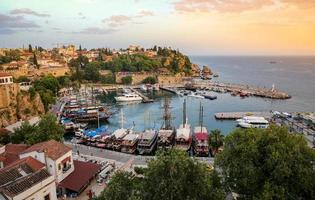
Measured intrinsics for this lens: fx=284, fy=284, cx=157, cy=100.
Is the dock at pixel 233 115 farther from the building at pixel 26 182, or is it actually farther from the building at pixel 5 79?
the building at pixel 26 182

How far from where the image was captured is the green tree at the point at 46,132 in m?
27.8

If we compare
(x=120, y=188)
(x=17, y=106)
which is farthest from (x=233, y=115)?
(x=120, y=188)

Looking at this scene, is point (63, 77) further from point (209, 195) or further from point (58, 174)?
point (209, 195)

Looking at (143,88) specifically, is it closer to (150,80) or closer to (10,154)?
(150,80)

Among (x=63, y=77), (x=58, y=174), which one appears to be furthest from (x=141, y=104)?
(x=58, y=174)

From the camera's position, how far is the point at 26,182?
1711 cm

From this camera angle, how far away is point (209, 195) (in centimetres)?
1492

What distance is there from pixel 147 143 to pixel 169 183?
2230cm

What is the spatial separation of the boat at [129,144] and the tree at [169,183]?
2145 cm

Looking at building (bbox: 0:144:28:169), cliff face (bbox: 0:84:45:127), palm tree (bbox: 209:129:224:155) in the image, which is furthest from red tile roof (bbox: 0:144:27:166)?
palm tree (bbox: 209:129:224:155)

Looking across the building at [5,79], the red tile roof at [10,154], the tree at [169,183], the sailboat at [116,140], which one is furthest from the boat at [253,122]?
the building at [5,79]

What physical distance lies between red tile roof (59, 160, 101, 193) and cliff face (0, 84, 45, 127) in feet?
79.4

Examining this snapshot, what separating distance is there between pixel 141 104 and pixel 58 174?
48398 mm

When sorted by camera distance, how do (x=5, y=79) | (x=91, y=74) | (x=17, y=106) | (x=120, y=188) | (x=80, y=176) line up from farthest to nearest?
1. (x=91, y=74)
2. (x=17, y=106)
3. (x=5, y=79)
4. (x=80, y=176)
5. (x=120, y=188)
